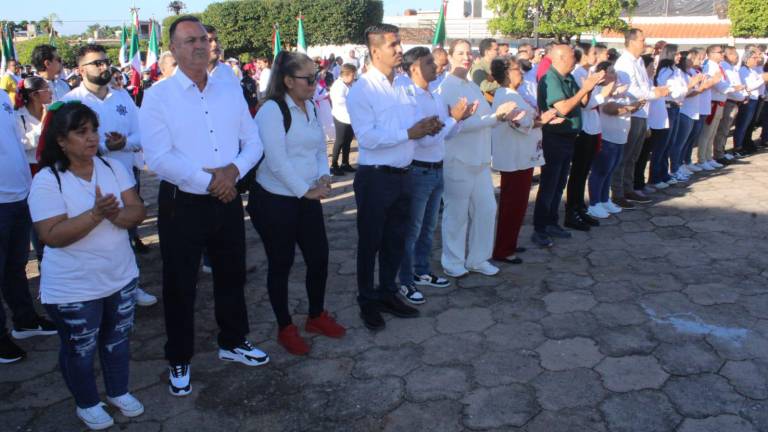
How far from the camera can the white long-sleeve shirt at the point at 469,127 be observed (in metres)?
4.68

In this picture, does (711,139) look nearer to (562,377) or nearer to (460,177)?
(460,177)

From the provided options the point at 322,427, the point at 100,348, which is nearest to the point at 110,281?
the point at 100,348

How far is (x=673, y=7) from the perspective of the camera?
5897cm

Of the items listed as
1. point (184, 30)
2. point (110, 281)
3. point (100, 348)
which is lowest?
point (100, 348)

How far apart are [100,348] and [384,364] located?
1575 mm

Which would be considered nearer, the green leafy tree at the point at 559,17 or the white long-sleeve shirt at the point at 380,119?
the white long-sleeve shirt at the point at 380,119

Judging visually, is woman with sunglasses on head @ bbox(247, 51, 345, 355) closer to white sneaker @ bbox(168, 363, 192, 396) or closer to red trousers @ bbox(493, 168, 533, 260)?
white sneaker @ bbox(168, 363, 192, 396)

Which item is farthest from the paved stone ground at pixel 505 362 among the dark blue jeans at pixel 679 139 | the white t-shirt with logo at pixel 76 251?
the dark blue jeans at pixel 679 139

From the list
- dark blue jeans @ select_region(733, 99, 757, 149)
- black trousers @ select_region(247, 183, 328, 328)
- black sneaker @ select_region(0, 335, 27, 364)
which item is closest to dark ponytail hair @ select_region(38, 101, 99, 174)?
black trousers @ select_region(247, 183, 328, 328)

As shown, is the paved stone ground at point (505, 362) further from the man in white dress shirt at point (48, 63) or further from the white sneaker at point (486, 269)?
the man in white dress shirt at point (48, 63)

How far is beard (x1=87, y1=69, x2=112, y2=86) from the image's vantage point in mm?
4391

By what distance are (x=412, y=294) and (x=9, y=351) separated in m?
2.68

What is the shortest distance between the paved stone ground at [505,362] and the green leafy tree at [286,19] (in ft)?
150

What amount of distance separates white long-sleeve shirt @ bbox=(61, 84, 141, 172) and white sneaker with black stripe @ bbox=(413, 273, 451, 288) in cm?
Answer: 235
